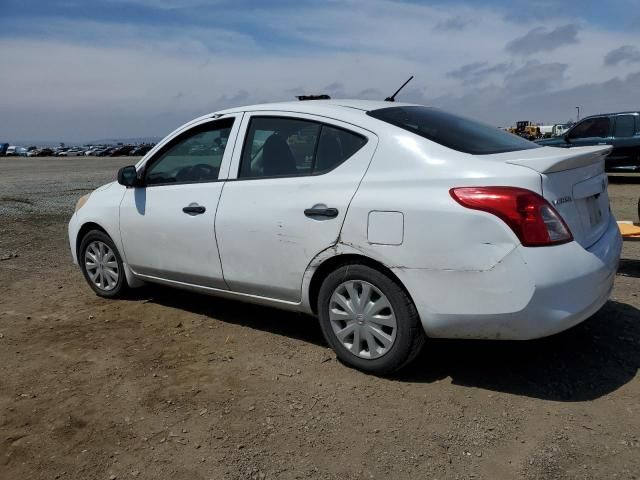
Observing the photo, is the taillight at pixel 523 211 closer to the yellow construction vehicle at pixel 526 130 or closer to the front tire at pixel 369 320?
the front tire at pixel 369 320

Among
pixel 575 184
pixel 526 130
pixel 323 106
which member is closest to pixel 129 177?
pixel 323 106

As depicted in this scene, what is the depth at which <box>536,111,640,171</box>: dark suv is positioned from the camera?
14672mm

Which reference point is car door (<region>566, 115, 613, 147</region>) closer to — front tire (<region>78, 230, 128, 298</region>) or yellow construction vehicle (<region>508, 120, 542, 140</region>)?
front tire (<region>78, 230, 128, 298</region>)

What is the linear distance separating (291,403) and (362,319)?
0.63m

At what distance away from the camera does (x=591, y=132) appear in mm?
15125

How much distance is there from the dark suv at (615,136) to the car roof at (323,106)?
39.5 ft

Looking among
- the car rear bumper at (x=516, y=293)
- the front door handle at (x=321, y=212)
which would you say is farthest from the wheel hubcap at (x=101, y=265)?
the car rear bumper at (x=516, y=293)

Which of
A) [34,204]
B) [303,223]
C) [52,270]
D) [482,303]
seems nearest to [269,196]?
[303,223]

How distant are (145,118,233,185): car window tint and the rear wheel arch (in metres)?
1.14

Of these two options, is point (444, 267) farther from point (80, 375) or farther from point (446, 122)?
point (80, 375)

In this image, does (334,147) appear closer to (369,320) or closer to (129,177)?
(369,320)

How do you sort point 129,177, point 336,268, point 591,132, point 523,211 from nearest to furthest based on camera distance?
point 523,211 → point 336,268 → point 129,177 → point 591,132

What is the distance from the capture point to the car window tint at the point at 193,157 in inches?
168

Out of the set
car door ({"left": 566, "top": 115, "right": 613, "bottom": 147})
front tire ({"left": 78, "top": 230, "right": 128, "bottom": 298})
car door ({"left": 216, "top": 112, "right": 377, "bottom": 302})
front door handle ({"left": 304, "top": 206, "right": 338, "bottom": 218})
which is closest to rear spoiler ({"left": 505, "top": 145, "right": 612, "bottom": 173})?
car door ({"left": 216, "top": 112, "right": 377, "bottom": 302})
